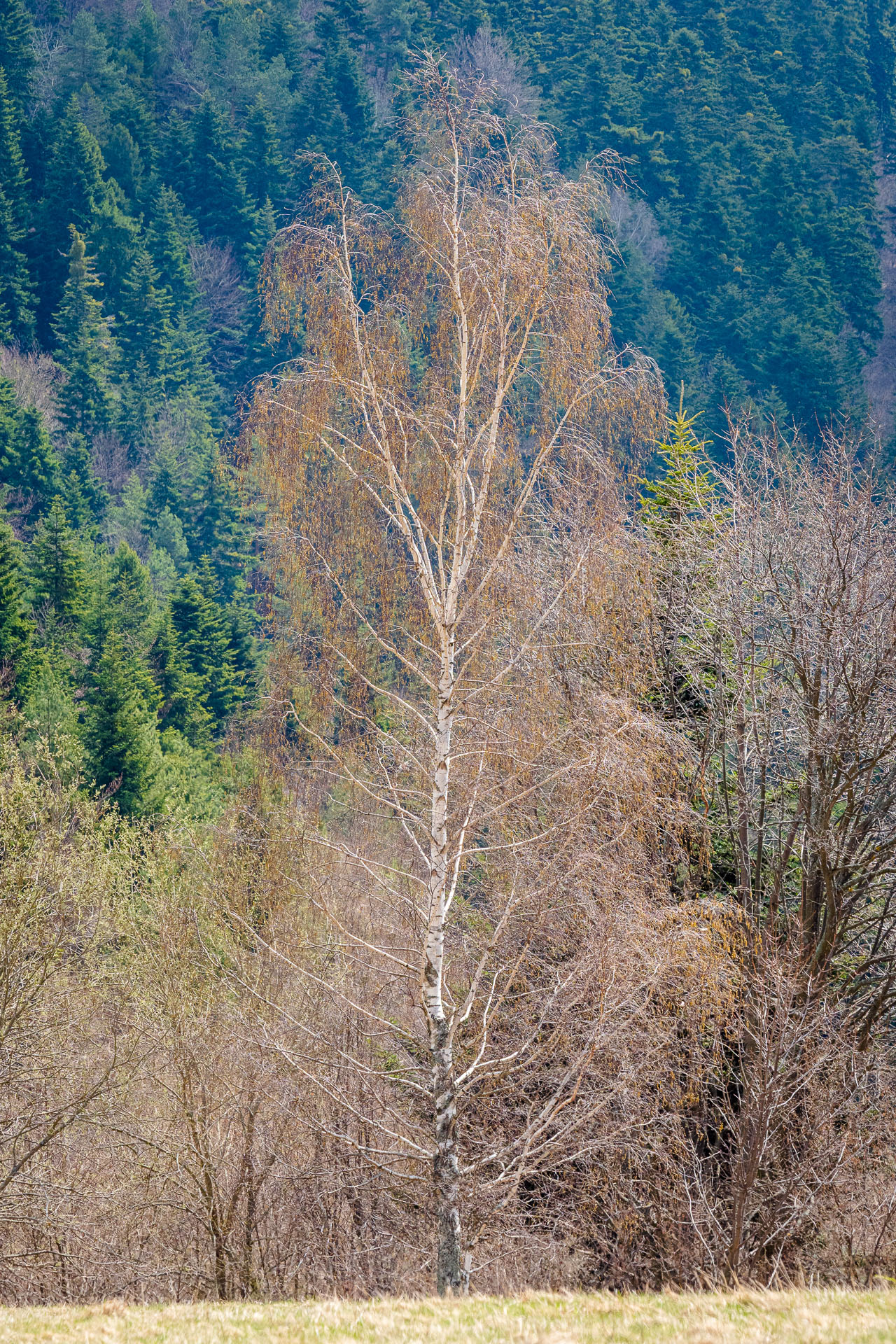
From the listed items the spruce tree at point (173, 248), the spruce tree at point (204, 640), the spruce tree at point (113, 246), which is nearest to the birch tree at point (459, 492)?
the spruce tree at point (204, 640)

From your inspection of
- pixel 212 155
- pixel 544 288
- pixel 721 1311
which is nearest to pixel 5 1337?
pixel 721 1311

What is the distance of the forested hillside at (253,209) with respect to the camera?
1857 inches

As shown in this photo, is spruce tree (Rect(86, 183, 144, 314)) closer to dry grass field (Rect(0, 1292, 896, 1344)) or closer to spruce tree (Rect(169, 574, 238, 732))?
spruce tree (Rect(169, 574, 238, 732))

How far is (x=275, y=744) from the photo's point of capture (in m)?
14.6

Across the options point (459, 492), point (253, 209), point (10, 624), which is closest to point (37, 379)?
point (253, 209)

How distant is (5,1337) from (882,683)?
8.45 metres

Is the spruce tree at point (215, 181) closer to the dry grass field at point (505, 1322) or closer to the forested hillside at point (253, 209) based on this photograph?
the forested hillside at point (253, 209)

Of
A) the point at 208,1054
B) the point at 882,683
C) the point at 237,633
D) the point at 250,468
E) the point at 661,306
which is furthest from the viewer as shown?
the point at 661,306

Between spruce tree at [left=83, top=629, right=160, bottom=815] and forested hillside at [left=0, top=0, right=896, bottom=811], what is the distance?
26.4 feet

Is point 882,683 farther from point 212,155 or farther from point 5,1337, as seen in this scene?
point 212,155

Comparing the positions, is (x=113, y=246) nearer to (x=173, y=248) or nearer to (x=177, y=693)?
(x=173, y=248)

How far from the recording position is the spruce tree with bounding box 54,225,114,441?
168 feet

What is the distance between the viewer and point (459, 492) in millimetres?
8297

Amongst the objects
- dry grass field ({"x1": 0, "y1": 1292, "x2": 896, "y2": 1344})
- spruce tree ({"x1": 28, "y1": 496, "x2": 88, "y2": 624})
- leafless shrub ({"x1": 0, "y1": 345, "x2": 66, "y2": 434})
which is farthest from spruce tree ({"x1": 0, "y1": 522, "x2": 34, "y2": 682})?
dry grass field ({"x1": 0, "y1": 1292, "x2": 896, "y2": 1344})
